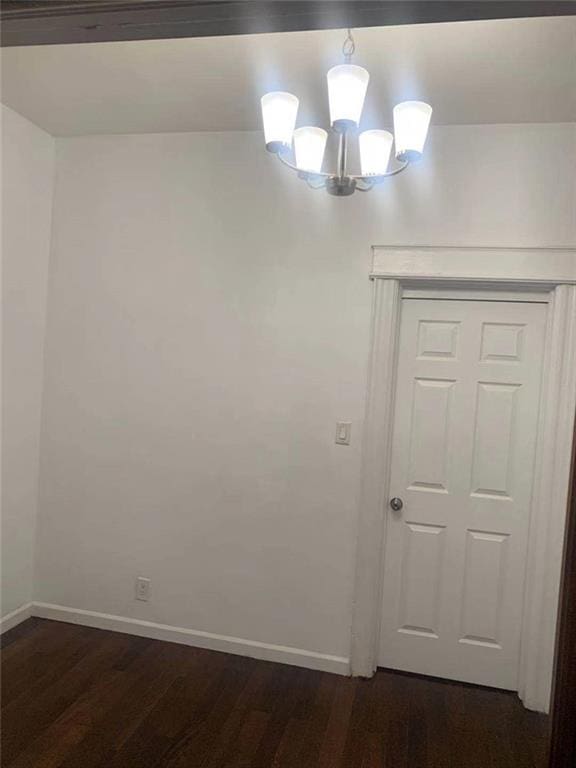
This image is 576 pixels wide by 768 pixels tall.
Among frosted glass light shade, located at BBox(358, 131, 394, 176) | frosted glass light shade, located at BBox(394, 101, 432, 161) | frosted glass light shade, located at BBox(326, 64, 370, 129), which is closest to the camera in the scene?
frosted glass light shade, located at BBox(326, 64, 370, 129)

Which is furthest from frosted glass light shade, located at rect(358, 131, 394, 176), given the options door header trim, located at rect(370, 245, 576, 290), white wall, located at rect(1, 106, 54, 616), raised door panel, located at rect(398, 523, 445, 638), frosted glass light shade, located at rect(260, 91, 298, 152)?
white wall, located at rect(1, 106, 54, 616)

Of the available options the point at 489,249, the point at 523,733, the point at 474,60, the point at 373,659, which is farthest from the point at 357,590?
the point at 474,60

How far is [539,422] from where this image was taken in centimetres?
237

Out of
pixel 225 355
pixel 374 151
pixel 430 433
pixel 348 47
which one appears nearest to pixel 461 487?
pixel 430 433

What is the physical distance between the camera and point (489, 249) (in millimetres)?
2314

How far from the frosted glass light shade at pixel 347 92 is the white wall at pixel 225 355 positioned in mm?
946

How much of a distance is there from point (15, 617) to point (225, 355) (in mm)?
1823

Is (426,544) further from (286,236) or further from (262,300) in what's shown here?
(286,236)

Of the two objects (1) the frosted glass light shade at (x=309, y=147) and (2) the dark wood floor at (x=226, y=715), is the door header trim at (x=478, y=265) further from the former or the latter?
(2) the dark wood floor at (x=226, y=715)

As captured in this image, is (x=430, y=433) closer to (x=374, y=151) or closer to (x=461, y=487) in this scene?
(x=461, y=487)

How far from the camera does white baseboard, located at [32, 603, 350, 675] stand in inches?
98.7

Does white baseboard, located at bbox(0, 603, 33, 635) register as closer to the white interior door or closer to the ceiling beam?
the white interior door

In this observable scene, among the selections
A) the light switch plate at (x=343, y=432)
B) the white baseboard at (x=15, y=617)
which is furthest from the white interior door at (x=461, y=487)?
the white baseboard at (x=15, y=617)

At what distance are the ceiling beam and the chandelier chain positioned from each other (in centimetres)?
99
